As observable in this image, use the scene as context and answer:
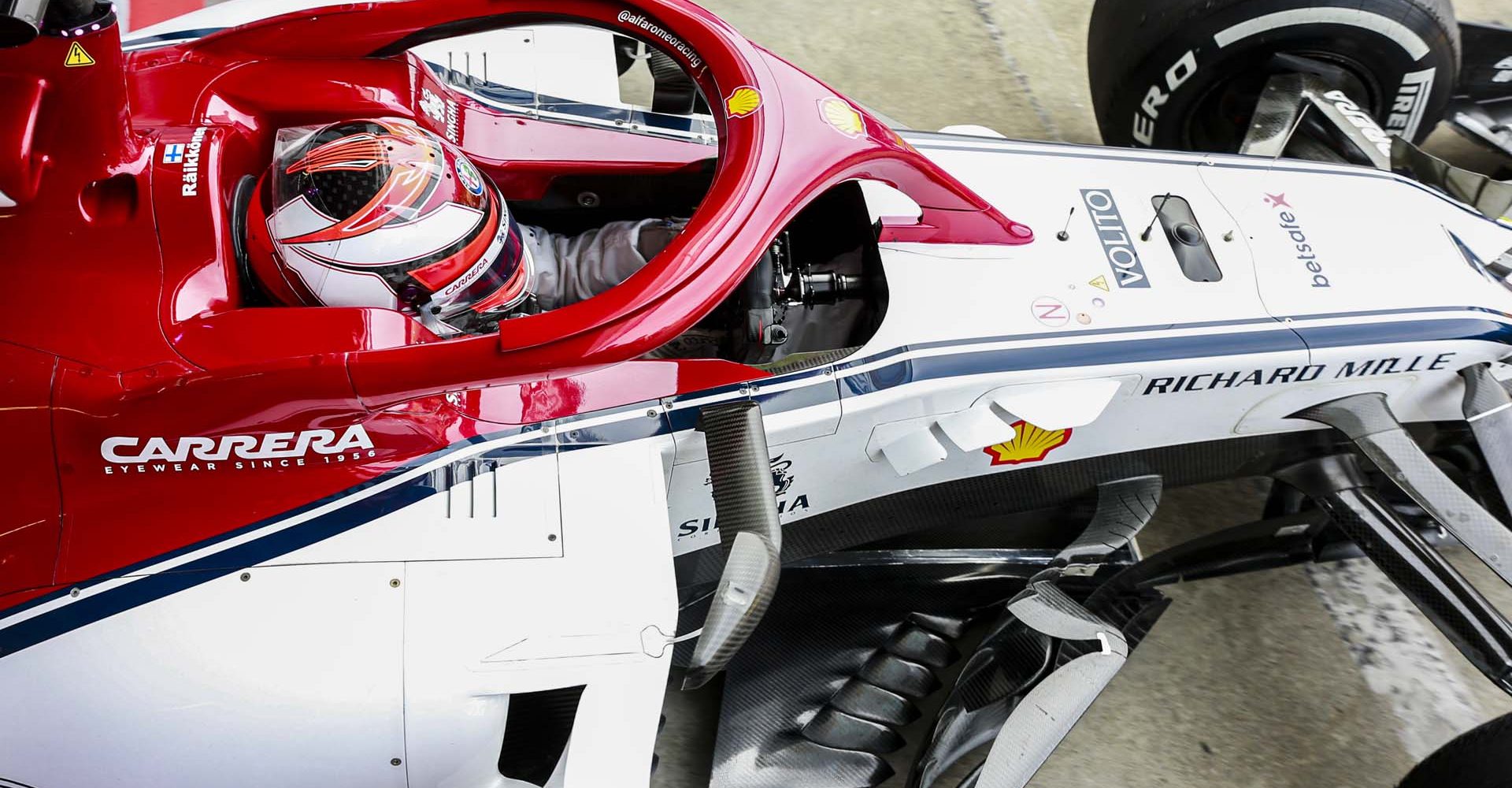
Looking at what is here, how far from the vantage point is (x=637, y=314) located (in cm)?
149

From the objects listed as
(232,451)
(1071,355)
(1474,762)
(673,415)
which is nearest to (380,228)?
(232,451)

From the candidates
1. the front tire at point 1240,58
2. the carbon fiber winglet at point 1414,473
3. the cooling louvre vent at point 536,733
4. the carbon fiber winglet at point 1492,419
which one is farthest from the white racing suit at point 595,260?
the carbon fiber winglet at point 1492,419

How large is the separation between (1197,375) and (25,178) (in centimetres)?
190

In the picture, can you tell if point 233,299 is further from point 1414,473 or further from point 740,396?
point 1414,473

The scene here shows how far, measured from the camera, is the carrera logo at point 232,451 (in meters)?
1.58

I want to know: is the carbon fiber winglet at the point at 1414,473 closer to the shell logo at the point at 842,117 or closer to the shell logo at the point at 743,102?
the shell logo at the point at 842,117

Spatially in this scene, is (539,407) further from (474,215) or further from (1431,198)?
(1431,198)

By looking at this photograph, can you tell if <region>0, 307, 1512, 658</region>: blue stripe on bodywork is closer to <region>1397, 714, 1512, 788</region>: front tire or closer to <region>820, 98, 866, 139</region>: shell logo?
<region>820, 98, 866, 139</region>: shell logo

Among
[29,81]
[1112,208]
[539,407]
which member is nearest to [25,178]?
[29,81]

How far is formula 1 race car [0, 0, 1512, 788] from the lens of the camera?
1.55 m

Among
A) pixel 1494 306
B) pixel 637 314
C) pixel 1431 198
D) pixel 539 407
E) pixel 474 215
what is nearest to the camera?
pixel 637 314

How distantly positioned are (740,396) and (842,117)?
0.47 metres

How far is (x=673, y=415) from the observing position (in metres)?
1.79

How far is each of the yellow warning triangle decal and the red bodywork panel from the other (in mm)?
16
